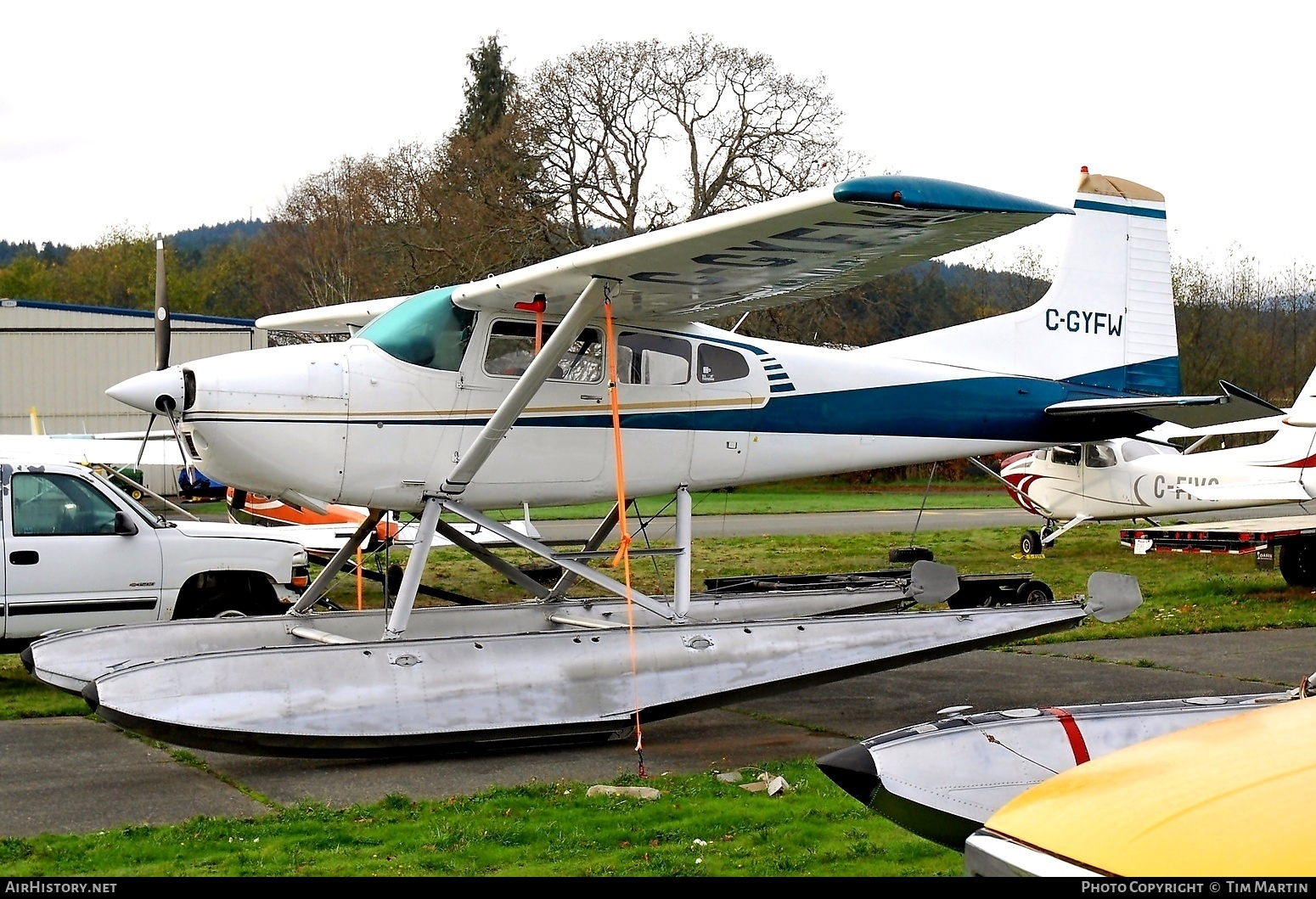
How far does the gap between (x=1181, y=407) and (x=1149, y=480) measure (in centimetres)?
1027

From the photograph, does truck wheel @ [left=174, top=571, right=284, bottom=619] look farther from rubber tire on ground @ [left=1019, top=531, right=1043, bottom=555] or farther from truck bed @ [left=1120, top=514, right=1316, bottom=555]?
rubber tire on ground @ [left=1019, top=531, right=1043, bottom=555]

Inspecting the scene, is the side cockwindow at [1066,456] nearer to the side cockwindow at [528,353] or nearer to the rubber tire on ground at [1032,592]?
the rubber tire on ground at [1032,592]

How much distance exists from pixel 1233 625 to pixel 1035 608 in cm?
496

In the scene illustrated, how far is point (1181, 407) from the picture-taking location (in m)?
10.6

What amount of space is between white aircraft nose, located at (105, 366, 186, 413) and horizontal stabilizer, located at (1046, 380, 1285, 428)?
7.51 metres

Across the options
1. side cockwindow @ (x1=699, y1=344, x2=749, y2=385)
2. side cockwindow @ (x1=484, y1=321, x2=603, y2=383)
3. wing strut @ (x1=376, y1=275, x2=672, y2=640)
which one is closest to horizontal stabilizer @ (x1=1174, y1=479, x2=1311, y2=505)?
side cockwindow @ (x1=699, y1=344, x2=749, y2=385)

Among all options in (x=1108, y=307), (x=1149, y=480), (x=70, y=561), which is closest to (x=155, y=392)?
(x=70, y=561)

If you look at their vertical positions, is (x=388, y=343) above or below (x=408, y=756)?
above

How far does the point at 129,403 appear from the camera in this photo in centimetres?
820

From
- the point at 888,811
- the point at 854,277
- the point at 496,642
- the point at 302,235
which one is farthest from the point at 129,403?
A: the point at 302,235

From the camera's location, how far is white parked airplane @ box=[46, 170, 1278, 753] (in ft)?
24.0

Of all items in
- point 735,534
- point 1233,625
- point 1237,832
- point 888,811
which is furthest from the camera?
point 735,534

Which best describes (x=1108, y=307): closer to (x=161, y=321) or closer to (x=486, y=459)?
(x=486, y=459)

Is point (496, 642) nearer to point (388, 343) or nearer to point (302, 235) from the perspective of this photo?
point (388, 343)
